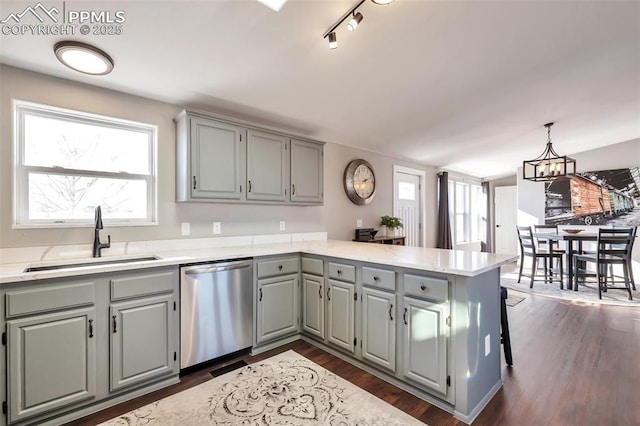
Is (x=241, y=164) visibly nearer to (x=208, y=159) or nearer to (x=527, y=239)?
(x=208, y=159)

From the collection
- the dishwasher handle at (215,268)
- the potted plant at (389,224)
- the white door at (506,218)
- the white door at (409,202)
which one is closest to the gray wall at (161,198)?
the potted plant at (389,224)

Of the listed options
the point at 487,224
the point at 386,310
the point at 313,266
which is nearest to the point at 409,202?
the point at 313,266

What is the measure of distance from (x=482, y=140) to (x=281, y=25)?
3.99 metres

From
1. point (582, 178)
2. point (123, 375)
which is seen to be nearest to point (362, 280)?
point (123, 375)

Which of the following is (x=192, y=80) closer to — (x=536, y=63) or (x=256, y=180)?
(x=256, y=180)

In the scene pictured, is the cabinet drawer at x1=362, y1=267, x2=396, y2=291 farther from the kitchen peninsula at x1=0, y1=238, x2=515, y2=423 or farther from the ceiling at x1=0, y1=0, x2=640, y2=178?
the ceiling at x1=0, y1=0, x2=640, y2=178

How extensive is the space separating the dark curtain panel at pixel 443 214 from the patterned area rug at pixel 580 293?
1.24m

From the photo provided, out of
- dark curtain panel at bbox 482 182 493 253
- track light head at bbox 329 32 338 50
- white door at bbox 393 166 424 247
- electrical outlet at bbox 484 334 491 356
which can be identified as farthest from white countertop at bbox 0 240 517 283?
dark curtain panel at bbox 482 182 493 253

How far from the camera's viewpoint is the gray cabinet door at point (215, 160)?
2.51m

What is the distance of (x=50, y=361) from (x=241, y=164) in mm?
1927

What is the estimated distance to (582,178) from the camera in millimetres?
6074

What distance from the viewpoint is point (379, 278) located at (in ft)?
7.10

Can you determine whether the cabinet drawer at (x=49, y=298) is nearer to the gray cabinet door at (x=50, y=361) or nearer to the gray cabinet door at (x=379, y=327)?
the gray cabinet door at (x=50, y=361)

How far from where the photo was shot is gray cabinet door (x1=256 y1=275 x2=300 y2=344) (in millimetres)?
2584
